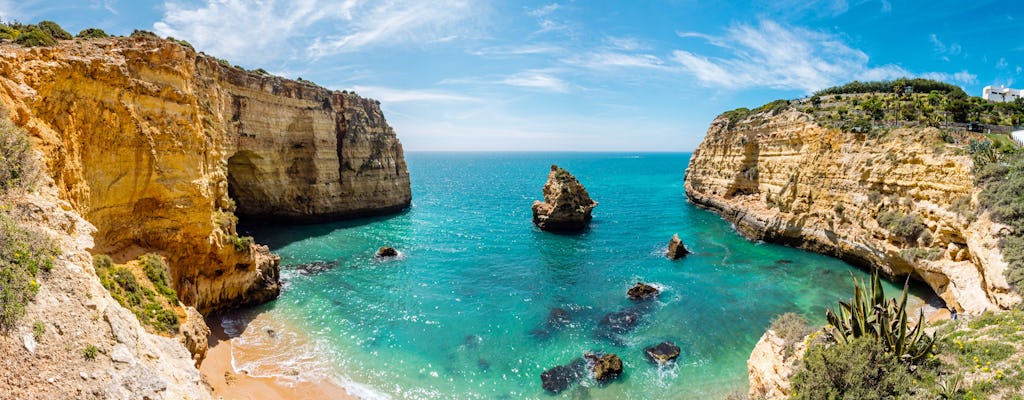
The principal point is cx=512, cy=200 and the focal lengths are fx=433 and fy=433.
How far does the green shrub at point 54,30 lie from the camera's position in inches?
574

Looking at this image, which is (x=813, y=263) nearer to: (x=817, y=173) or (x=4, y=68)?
(x=817, y=173)

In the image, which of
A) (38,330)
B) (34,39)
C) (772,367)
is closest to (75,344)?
(38,330)

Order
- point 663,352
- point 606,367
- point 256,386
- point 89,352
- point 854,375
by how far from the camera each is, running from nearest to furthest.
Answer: point 89,352 → point 854,375 → point 256,386 → point 606,367 → point 663,352

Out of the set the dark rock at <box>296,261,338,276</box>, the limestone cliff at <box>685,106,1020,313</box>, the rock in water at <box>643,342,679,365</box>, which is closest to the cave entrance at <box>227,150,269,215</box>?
the dark rock at <box>296,261,338,276</box>

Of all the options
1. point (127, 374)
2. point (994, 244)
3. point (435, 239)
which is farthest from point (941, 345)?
point (435, 239)

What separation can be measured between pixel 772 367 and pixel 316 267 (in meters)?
25.6

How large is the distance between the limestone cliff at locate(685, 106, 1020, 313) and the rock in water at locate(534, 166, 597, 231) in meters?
14.7

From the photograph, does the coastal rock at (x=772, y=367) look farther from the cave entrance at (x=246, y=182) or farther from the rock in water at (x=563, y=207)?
the cave entrance at (x=246, y=182)

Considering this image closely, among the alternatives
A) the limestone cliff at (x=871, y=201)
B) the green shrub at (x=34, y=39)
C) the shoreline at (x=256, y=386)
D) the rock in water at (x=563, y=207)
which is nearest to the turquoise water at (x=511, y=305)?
the shoreline at (x=256, y=386)

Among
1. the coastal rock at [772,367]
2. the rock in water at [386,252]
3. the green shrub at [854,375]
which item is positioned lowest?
the rock in water at [386,252]

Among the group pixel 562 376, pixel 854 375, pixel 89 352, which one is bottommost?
pixel 562 376

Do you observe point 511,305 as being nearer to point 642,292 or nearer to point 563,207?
point 642,292

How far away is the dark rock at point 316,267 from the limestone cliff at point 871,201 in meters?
31.2

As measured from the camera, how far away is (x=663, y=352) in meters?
17.7
